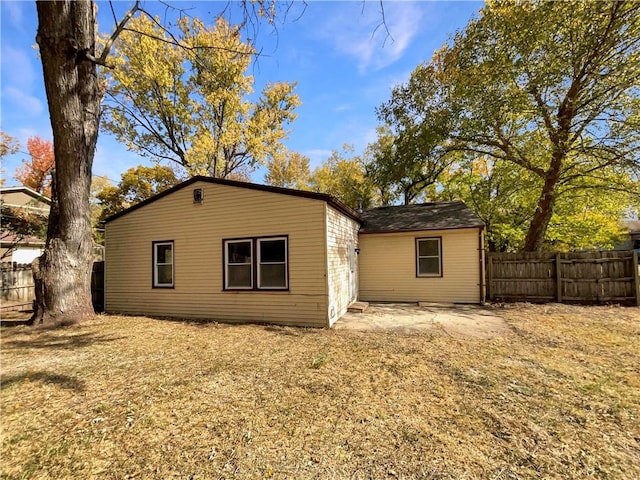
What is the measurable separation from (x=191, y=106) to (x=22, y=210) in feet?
33.8

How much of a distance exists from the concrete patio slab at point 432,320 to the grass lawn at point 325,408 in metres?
0.81

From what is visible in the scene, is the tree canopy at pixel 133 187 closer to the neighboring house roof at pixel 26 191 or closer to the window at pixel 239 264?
the neighboring house roof at pixel 26 191

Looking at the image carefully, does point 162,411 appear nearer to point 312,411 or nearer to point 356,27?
point 312,411

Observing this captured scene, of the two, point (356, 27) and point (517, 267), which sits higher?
point (356, 27)

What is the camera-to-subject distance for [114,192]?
19.7 metres

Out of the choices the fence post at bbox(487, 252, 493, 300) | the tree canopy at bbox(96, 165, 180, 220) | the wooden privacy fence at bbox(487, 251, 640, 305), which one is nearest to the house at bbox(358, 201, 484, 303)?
the fence post at bbox(487, 252, 493, 300)

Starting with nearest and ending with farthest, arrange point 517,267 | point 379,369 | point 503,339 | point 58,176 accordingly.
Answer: point 379,369
point 503,339
point 58,176
point 517,267

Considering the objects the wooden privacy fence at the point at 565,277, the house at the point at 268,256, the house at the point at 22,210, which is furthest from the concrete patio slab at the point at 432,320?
Result: the house at the point at 22,210

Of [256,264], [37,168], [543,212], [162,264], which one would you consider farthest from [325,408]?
[37,168]

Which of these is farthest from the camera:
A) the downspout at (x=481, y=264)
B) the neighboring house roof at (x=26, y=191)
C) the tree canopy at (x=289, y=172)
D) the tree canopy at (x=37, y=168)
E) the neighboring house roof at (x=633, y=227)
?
the neighboring house roof at (x=633, y=227)

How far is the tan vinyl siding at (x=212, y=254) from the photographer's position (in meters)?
7.38

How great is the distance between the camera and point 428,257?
1046 cm

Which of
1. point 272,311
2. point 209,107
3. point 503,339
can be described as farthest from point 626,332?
point 209,107

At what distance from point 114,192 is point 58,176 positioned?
13946 mm
